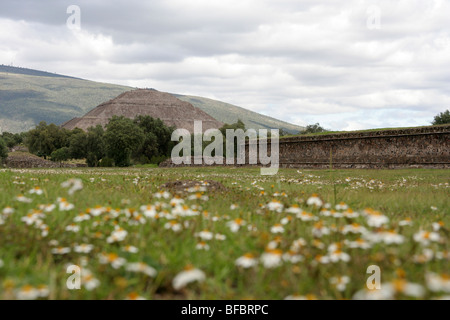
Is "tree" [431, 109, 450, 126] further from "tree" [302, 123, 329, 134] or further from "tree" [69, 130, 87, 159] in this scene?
"tree" [69, 130, 87, 159]

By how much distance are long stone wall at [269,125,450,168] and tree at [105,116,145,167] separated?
2150 cm

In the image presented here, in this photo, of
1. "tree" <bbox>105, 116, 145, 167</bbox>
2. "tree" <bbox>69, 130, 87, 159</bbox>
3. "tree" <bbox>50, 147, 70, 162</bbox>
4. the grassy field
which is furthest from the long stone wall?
"tree" <bbox>50, 147, 70, 162</bbox>

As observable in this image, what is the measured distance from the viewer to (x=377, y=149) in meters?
30.0

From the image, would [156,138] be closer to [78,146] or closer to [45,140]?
[78,146]

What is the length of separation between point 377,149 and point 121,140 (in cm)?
2996

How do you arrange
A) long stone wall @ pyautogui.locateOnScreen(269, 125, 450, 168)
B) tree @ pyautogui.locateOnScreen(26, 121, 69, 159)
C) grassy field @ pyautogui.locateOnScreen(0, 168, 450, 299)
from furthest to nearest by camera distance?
tree @ pyautogui.locateOnScreen(26, 121, 69, 159), long stone wall @ pyautogui.locateOnScreen(269, 125, 450, 168), grassy field @ pyautogui.locateOnScreen(0, 168, 450, 299)

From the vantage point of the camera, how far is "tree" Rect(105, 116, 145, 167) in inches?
1943

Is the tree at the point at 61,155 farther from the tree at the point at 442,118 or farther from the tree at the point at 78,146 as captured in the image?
the tree at the point at 442,118

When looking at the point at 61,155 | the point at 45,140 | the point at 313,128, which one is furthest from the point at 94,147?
the point at 313,128
